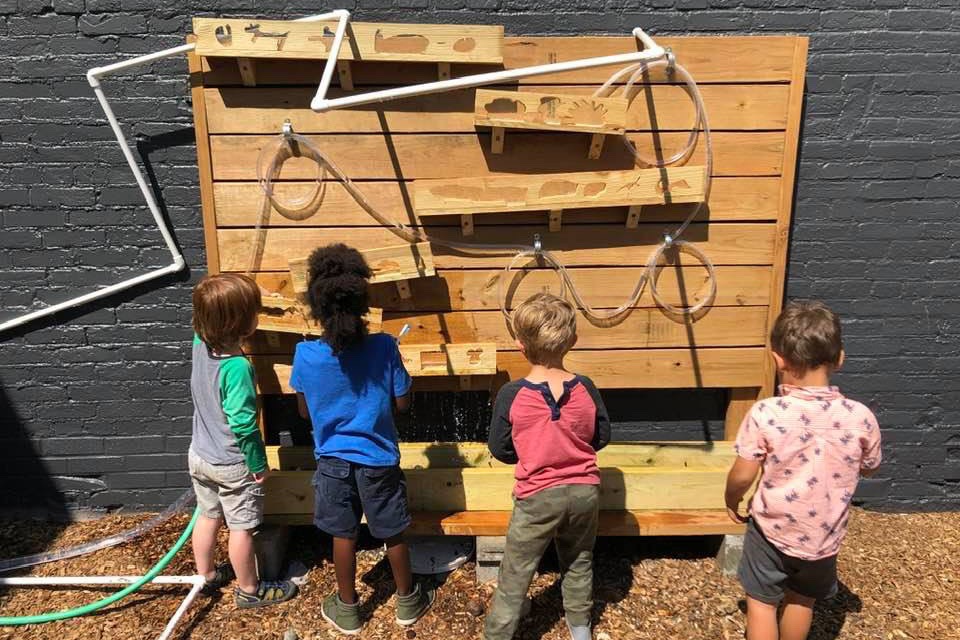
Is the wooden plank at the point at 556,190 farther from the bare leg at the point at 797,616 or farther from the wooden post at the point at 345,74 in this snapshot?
the bare leg at the point at 797,616

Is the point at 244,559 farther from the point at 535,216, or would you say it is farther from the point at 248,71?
the point at 248,71

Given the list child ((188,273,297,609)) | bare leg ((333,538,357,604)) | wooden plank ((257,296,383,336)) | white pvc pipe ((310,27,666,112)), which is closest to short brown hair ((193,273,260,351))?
child ((188,273,297,609))

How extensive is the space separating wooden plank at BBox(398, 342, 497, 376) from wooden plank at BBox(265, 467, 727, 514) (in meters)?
0.44

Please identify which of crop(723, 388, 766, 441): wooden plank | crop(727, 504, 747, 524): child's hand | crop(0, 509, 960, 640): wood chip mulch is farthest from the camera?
crop(723, 388, 766, 441): wooden plank

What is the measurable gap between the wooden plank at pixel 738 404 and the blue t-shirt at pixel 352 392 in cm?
169

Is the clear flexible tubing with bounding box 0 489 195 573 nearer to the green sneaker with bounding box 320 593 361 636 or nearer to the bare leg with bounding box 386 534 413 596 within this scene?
the green sneaker with bounding box 320 593 361 636

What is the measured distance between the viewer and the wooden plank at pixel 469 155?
9.15 ft

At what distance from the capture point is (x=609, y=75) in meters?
2.77

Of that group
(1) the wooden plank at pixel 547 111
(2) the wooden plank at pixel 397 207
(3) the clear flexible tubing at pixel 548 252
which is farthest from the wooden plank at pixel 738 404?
(1) the wooden plank at pixel 547 111

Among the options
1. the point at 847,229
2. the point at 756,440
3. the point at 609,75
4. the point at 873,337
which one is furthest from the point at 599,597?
the point at 609,75

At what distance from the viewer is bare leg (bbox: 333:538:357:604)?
247 cm

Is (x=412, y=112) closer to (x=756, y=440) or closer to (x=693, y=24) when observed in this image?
(x=693, y=24)

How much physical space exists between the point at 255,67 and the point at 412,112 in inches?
26.6

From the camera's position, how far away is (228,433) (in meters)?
2.48
